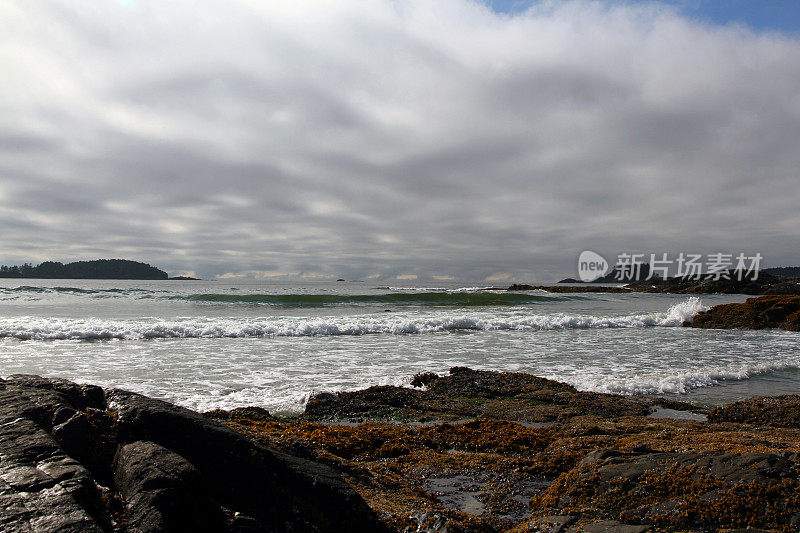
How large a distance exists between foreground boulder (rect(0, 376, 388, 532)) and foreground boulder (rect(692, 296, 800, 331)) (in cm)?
2479

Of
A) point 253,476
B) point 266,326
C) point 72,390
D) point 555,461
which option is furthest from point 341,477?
point 266,326

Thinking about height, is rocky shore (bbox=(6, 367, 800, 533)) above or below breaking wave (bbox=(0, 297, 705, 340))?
above

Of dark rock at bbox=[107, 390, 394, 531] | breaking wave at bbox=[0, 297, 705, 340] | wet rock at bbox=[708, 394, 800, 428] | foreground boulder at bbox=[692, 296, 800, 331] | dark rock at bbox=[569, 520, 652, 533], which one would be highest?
foreground boulder at bbox=[692, 296, 800, 331]

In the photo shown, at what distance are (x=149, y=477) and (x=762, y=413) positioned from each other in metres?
8.55

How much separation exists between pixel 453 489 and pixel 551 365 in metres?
A: 8.39

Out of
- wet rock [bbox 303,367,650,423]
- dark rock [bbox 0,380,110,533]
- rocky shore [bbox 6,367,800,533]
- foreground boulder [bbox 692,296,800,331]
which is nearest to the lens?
dark rock [bbox 0,380,110,533]

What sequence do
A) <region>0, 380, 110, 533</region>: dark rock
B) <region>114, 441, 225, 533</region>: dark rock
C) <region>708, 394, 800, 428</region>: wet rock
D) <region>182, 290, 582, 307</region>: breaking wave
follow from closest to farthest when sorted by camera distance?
<region>0, 380, 110, 533</region>: dark rock < <region>114, 441, 225, 533</region>: dark rock < <region>708, 394, 800, 428</region>: wet rock < <region>182, 290, 582, 307</region>: breaking wave

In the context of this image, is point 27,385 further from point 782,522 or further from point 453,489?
point 782,522

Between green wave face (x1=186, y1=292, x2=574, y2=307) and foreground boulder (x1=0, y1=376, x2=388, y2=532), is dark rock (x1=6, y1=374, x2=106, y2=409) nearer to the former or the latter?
foreground boulder (x1=0, y1=376, x2=388, y2=532)

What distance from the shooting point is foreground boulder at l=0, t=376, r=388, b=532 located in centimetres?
225

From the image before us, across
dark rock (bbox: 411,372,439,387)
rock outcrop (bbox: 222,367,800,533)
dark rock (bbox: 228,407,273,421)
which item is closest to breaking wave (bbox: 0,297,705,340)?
dark rock (bbox: 411,372,439,387)

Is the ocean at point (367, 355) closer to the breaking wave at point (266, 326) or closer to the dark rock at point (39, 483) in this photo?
the breaking wave at point (266, 326)

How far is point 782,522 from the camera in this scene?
284cm

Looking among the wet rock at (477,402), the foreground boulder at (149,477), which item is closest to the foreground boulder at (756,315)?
the wet rock at (477,402)
